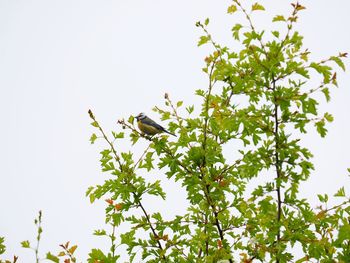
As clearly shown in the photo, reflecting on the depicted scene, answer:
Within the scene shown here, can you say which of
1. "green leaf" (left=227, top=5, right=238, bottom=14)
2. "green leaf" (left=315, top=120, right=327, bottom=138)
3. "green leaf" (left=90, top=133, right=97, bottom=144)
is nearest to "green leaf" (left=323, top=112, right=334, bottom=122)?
"green leaf" (left=315, top=120, right=327, bottom=138)

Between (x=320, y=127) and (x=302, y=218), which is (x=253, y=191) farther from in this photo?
(x=320, y=127)

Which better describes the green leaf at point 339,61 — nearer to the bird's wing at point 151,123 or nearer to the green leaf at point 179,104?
the green leaf at point 179,104

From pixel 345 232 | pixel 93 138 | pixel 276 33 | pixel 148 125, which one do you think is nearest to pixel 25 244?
pixel 93 138

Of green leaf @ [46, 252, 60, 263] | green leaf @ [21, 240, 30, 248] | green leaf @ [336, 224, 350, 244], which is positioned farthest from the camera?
green leaf @ [46, 252, 60, 263]

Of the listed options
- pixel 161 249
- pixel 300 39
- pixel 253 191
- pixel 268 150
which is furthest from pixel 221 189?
pixel 300 39

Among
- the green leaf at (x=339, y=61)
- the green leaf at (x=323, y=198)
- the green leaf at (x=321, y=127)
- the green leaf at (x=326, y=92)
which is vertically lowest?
the green leaf at (x=323, y=198)

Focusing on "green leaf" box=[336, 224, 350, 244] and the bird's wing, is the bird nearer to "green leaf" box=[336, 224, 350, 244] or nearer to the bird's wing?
the bird's wing

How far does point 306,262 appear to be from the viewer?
505 cm

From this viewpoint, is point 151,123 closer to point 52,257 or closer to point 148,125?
point 148,125

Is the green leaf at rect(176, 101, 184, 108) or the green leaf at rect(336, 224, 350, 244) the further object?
the green leaf at rect(176, 101, 184, 108)

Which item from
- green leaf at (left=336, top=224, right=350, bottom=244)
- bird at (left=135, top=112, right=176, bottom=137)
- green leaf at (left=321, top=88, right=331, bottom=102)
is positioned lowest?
green leaf at (left=336, top=224, right=350, bottom=244)

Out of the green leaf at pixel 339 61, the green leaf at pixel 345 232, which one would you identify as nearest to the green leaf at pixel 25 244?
the green leaf at pixel 345 232

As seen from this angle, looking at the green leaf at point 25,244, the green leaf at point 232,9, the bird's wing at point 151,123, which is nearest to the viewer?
the green leaf at point 25,244

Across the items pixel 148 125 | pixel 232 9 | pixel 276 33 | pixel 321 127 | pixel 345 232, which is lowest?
pixel 345 232
